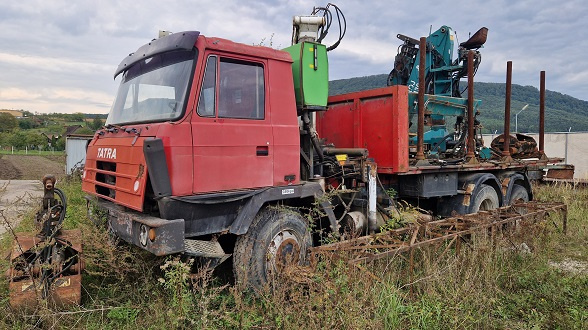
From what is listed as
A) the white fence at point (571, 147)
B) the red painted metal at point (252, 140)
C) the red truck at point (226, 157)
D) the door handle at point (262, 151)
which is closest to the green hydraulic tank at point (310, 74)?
the red truck at point (226, 157)

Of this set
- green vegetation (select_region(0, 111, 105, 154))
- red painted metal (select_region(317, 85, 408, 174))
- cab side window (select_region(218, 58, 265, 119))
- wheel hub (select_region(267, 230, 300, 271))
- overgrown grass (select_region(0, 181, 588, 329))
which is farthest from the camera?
green vegetation (select_region(0, 111, 105, 154))

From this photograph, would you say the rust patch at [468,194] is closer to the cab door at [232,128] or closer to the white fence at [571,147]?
the cab door at [232,128]

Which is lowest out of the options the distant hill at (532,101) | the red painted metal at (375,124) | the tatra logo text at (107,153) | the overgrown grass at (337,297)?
the overgrown grass at (337,297)

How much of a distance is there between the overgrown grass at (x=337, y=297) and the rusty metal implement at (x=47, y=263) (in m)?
0.14

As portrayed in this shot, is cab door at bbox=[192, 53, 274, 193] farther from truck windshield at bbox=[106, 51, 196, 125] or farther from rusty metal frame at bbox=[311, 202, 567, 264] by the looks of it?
rusty metal frame at bbox=[311, 202, 567, 264]

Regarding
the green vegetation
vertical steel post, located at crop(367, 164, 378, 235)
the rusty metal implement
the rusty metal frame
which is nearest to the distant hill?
the green vegetation

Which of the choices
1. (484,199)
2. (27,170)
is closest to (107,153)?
→ (484,199)

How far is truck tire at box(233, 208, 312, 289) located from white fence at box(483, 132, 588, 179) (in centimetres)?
1649

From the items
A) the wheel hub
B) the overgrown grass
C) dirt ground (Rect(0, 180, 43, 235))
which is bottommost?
the overgrown grass

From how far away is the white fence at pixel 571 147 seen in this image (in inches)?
699

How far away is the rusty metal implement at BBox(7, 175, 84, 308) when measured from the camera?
348 centimetres

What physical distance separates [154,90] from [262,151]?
124 cm

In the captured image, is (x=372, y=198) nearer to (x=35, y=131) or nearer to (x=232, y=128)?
(x=232, y=128)

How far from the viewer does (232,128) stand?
148 inches
